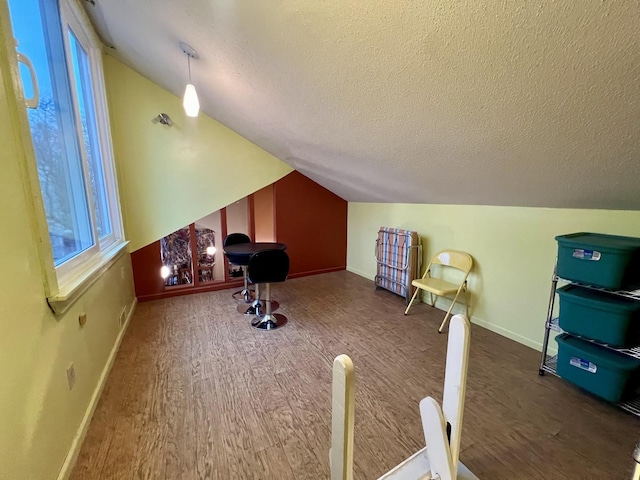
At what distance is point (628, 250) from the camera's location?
1597 mm

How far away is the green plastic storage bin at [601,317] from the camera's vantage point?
5.41 ft

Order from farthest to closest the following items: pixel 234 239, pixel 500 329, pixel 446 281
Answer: pixel 234 239 < pixel 446 281 < pixel 500 329

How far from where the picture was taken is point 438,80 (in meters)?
1.43

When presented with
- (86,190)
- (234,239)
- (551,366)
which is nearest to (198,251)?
(234,239)

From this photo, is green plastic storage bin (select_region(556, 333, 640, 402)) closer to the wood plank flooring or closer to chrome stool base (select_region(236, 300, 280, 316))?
the wood plank flooring

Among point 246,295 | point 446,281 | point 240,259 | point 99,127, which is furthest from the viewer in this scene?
point 246,295

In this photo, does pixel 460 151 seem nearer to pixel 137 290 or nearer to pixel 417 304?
pixel 417 304

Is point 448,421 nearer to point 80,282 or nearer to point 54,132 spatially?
point 80,282

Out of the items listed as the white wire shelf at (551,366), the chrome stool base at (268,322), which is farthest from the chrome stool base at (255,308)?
the white wire shelf at (551,366)

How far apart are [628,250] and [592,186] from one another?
1.45 feet

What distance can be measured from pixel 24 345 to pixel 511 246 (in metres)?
3.22

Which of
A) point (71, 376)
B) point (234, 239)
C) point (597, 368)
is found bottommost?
point (597, 368)

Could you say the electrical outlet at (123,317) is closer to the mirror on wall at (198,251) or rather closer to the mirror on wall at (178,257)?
the mirror on wall at (198,251)

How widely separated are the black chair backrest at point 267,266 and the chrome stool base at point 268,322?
444mm
